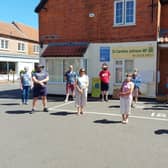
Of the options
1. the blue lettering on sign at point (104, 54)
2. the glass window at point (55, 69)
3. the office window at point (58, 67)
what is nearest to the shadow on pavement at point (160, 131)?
the blue lettering on sign at point (104, 54)

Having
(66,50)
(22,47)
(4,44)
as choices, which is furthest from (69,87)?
(22,47)

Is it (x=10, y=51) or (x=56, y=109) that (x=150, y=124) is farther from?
(x=10, y=51)

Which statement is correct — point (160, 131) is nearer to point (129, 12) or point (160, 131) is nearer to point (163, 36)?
point (163, 36)

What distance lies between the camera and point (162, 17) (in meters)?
A: 15.5

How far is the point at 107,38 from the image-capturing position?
15.9m

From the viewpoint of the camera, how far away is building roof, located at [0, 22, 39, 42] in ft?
129

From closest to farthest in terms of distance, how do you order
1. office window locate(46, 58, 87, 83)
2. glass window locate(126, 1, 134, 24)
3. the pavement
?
1. the pavement
2. glass window locate(126, 1, 134, 24)
3. office window locate(46, 58, 87, 83)

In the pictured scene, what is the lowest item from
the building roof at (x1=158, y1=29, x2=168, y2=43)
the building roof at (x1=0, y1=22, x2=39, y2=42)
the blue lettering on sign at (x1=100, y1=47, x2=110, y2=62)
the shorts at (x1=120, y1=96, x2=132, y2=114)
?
the shorts at (x1=120, y1=96, x2=132, y2=114)

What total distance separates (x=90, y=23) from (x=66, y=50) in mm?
2189

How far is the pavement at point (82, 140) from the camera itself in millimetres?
5293

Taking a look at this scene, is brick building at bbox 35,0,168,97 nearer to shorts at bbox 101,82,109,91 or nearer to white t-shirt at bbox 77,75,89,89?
shorts at bbox 101,82,109,91

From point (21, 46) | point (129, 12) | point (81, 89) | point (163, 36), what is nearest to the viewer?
point (81, 89)

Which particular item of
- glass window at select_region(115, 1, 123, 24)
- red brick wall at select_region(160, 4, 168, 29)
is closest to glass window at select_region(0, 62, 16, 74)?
glass window at select_region(115, 1, 123, 24)

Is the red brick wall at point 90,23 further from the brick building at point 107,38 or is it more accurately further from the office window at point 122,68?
the office window at point 122,68
